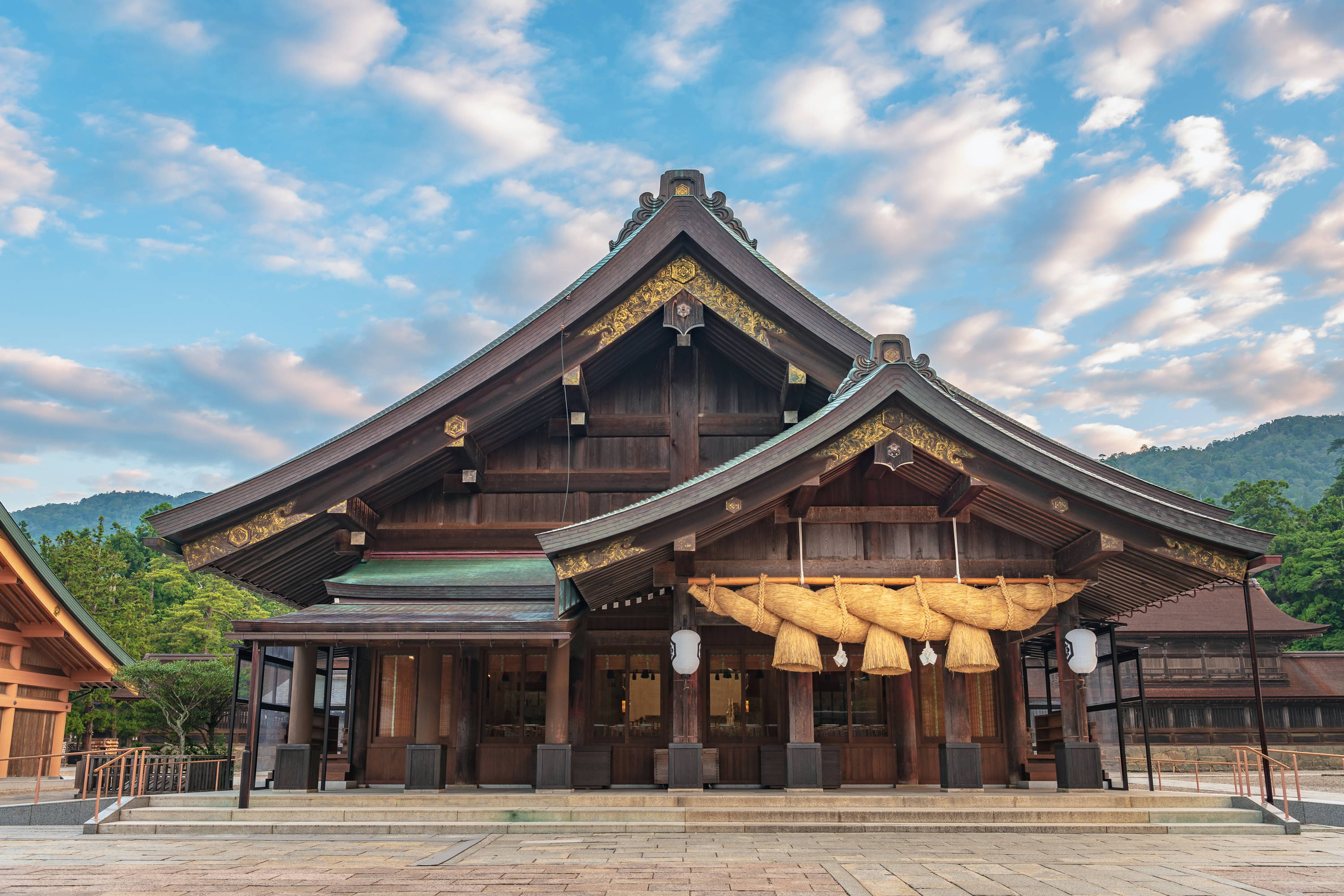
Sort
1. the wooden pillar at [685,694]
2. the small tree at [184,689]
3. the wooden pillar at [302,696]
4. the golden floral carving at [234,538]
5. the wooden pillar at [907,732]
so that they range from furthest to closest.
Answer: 1. the small tree at [184,689]
2. the wooden pillar at [907,732]
3. the wooden pillar at [302,696]
4. the golden floral carving at [234,538]
5. the wooden pillar at [685,694]

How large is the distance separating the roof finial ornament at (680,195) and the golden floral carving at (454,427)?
3210mm

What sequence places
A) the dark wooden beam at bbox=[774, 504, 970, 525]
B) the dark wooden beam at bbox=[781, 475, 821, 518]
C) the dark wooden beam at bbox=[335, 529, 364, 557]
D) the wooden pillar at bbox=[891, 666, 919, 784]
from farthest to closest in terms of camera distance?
1. the dark wooden beam at bbox=[335, 529, 364, 557]
2. the wooden pillar at bbox=[891, 666, 919, 784]
3. the dark wooden beam at bbox=[774, 504, 970, 525]
4. the dark wooden beam at bbox=[781, 475, 821, 518]

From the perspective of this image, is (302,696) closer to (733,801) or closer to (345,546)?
(345,546)

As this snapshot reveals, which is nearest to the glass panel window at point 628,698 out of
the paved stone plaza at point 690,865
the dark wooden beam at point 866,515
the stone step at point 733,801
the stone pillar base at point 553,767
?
the stone pillar base at point 553,767

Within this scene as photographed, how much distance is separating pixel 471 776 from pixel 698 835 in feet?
16.5

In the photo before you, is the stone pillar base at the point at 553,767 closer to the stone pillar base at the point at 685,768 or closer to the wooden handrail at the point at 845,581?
the stone pillar base at the point at 685,768

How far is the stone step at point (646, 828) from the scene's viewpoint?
9.91m

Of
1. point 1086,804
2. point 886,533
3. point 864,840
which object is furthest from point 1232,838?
point 886,533

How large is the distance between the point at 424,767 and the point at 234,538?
383cm

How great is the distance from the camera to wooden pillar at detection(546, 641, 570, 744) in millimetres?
11977

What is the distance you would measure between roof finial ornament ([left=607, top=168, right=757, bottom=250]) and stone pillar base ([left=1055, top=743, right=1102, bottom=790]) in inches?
305

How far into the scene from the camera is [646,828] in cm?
996

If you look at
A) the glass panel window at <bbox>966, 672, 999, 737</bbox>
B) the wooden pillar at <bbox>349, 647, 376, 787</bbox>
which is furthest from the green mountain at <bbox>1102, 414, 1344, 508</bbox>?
A: the wooden pillar at <bbox>349, 647, 376, 787</bbox>

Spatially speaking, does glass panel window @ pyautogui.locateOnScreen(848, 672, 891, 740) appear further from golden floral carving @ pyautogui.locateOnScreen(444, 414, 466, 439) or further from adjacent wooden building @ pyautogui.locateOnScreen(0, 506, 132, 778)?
adjacent wooden building @ pyautogui.locateOnScreen(0, 506, 132, 778)
